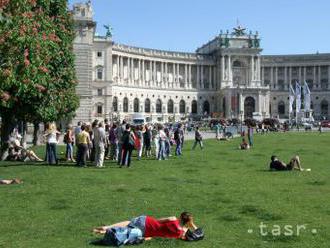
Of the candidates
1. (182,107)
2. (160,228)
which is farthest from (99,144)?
(182,107)

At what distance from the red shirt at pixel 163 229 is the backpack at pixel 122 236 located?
0.39 metres

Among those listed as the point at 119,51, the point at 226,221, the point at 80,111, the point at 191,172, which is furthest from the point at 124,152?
the point at 119,51

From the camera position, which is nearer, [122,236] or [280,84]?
[122,236]

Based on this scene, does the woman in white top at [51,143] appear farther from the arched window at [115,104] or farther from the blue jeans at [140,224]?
the arched window at [115,104]

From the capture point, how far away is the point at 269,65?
521ft

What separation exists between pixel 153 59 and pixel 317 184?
119925mm

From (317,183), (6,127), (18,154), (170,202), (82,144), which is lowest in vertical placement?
(170,202)

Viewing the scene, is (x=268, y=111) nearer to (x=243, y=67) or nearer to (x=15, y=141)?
(x=243, y=67)

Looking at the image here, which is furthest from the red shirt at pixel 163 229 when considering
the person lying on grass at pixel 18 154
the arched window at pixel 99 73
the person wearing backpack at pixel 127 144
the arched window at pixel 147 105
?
the arched window at pixel 147 105

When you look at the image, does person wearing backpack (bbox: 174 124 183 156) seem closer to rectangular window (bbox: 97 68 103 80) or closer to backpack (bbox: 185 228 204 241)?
backpack (bbox: 185 228 204 241)

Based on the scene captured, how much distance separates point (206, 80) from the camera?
15362cm

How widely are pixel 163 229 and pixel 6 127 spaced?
82.4ft

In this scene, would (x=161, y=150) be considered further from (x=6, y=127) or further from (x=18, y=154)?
(x=6, y=127)

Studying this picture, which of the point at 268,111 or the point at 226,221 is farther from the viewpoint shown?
the point at 268,111
